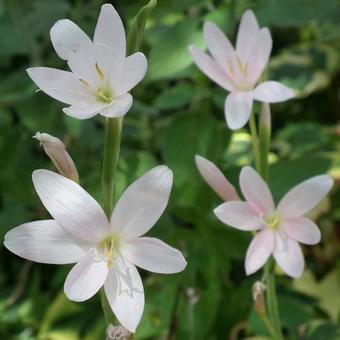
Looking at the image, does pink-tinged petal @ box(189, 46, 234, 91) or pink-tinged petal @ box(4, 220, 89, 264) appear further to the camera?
pink-tinged petal @ box(189, 46, 234, 91)

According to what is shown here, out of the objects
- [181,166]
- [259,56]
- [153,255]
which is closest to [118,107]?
[153,255]

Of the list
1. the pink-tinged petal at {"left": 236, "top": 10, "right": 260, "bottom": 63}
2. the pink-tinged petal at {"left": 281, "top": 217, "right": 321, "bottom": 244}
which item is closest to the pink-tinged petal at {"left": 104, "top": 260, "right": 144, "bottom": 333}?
the pink-tinged petal at {"left": 281, "top": 217, "right": 321, "bottom": 244}

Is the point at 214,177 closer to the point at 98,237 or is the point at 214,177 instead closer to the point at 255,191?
the point at 255,191

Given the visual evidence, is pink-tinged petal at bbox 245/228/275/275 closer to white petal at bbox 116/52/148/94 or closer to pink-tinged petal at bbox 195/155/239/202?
pink-tinged petal at bbox 195/155/239/202

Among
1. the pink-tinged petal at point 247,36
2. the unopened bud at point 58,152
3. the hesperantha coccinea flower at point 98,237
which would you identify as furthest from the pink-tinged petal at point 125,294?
the pink-tinged petal at point 247,36

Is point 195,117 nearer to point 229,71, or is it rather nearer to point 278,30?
point 229,71

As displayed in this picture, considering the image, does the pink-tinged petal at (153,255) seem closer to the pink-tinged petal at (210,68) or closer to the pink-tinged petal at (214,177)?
the pink-tinged petal at (214,177)

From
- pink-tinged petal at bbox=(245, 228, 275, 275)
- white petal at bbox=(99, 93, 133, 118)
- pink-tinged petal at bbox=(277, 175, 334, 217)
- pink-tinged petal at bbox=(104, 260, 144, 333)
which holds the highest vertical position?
white petal at bbox=(99, 93, 133, 118)

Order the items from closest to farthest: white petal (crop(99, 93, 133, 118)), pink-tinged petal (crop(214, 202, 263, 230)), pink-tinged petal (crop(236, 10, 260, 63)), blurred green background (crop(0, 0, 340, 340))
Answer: white petal (crop(99, 93, 133, 118)), pink-tinged petal (crop(214, 202, 263, 230)), pink-tinged petal (crop(236, 10, 260, 63)), blurred green background (crop(0, 0, 340, 340))
